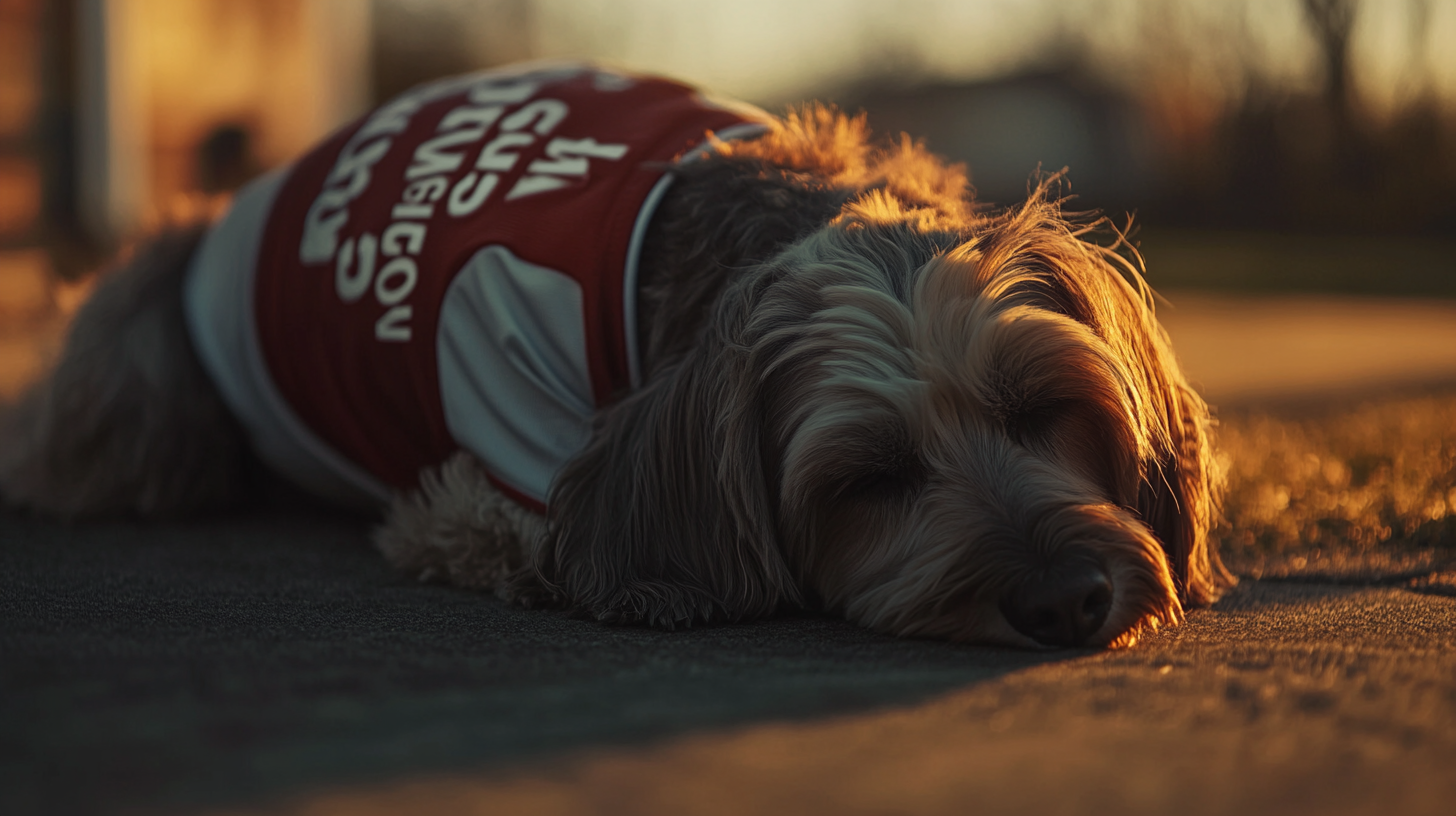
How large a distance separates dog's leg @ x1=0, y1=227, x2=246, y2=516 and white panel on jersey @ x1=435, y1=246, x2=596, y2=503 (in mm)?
1275

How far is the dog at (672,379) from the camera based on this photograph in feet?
8.73

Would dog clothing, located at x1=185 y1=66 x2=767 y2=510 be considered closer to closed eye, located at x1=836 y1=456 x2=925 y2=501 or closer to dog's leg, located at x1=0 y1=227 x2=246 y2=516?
A: dog's leg, located at x1=0 y1=227 x2=246 y2=516

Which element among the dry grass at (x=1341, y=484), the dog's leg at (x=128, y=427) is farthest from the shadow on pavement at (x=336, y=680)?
the dry grass at (x=1341, y=484)

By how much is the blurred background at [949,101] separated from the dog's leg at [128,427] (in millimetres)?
591

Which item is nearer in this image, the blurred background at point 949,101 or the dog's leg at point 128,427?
the dog's leg at point 128,427

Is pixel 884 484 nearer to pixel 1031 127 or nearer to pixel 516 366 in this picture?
pixel 516 366

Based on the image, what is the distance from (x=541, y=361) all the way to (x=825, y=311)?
85 cm

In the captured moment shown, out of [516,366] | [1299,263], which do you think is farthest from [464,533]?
[1299,263]

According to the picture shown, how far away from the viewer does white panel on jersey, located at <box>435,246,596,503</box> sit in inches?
127

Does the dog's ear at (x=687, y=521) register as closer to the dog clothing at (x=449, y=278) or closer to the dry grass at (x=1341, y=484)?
the dog clothing at (x=449, y=278)

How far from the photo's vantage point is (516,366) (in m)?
3.26

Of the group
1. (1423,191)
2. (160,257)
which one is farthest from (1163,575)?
(1423,191)

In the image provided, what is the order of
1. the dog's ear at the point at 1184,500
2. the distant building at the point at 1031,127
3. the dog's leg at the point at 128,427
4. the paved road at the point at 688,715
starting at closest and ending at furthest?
the paved road at the point at 688,715 → the dog's ear at the point at 1184,500 → the dog's leg at the point at 128,427 → the distant building at the point at 1031,127

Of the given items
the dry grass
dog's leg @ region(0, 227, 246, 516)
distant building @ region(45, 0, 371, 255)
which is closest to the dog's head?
the dry grass
